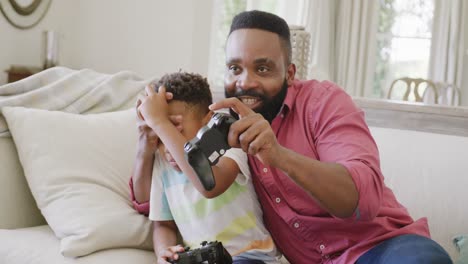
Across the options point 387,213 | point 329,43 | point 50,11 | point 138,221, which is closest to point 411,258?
point 387,213

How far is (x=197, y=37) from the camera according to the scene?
4035mm

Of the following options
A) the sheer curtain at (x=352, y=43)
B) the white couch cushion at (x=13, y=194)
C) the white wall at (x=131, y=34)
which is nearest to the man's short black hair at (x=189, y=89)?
the white couch cushion at (x=13, y=194)

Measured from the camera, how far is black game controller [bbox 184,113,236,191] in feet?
3.35

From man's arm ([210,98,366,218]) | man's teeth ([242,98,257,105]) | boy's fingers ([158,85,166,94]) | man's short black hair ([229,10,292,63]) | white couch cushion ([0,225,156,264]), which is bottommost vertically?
white couch cushion ([0,225,156,264])

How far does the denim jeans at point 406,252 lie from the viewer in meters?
1.19

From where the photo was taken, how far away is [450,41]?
4.98 meters

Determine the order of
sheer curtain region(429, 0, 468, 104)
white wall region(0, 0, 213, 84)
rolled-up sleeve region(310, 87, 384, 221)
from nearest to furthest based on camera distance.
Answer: rolled-up sleeve region(310, 87, 384, 221), white wall region(0, 0, 213, 84), sheer curtain region(429, 0, 468, 104)

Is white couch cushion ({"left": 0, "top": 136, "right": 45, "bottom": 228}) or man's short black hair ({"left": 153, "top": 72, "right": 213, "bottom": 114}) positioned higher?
man's short black hair ({"left": 153, "top": 72, "right": 213, "bottom": 114})

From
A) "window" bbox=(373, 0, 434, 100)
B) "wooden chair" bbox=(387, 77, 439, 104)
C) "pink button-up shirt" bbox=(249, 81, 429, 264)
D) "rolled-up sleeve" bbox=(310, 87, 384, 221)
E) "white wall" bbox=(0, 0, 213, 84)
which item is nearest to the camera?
"rolled-up sleeve" bbox=(310, 87, 384, 221)

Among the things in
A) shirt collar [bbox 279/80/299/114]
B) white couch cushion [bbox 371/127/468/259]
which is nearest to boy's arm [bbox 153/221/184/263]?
shirt collar [bbox 279/80/299/114]

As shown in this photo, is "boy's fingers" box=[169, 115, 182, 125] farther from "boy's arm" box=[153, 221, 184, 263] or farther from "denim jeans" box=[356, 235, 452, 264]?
"denim jeans" box=[356, 235, 452, 264]

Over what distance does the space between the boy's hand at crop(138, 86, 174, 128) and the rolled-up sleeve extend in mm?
330

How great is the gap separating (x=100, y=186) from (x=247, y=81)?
510 millimetres

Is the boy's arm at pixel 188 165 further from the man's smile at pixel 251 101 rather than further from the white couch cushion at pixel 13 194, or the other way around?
the white couch cushion at pixel 13 194
